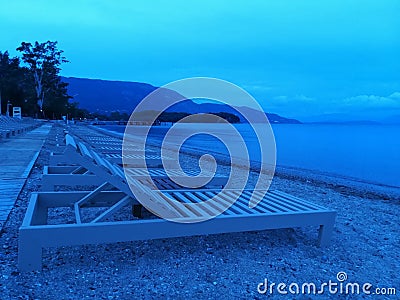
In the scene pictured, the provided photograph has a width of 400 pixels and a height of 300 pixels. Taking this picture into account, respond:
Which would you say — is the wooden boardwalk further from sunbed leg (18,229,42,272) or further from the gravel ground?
sunbed leg (18,229,42,272)

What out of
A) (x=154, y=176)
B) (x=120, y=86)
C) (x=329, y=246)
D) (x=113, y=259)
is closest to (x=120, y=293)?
(x=113, y=259)

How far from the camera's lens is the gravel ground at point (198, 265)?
7.55 feet

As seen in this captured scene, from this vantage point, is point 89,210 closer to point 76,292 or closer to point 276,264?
point 76,292

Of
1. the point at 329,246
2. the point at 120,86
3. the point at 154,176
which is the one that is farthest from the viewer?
the point at 120,86

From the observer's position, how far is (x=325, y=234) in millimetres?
3326

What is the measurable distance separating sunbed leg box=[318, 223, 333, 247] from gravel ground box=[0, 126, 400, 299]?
73 millimetres

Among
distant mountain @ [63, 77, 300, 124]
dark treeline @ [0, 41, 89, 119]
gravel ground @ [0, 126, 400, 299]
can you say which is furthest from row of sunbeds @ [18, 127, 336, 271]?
distant mountain @ [63, 77, 300, 124]

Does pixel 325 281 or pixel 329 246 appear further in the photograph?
pixel 329 246

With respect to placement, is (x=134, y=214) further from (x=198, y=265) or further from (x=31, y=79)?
(x=31, y=79)

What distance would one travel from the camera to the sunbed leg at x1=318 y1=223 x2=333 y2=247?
130 inches

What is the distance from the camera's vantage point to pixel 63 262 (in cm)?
263

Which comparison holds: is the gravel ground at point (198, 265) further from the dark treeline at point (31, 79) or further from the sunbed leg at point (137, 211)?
the dark treeline at point (31, 79)

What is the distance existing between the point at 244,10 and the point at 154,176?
76.6 feet

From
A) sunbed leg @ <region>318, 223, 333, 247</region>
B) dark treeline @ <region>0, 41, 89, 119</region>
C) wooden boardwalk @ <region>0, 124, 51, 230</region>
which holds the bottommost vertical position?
sunbed leg @ <region>318, 223, 333, 247</region>
